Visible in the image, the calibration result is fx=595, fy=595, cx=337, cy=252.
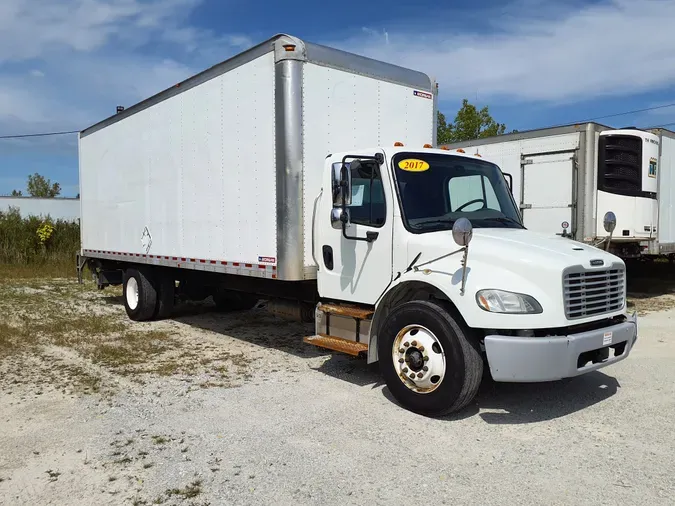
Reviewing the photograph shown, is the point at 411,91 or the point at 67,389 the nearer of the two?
the point at 67,389

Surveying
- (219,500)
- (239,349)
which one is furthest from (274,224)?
(219,500)

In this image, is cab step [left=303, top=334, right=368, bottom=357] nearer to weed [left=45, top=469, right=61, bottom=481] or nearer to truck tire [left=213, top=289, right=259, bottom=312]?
weed [left=45, top=469, right=61, bottom=481]

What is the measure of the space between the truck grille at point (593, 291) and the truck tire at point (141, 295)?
7.38 metres

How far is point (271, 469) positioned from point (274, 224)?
3092 mm

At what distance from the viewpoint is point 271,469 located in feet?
13.6

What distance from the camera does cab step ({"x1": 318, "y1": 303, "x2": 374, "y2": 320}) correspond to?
5.91 metres

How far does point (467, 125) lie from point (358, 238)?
78.0ft

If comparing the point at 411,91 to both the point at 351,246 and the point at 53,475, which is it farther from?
the point at 53,475

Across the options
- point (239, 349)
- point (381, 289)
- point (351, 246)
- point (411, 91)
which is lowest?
point (239, 349)

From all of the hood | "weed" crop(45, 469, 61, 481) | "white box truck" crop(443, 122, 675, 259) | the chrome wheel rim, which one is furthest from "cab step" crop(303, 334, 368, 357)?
"white box truck" crop(443, 122, 675, 259)

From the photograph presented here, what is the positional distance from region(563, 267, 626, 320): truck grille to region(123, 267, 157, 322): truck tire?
7.38 m

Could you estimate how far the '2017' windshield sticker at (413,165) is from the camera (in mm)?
5902

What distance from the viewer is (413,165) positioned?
596cm

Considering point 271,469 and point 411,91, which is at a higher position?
point 411,91
